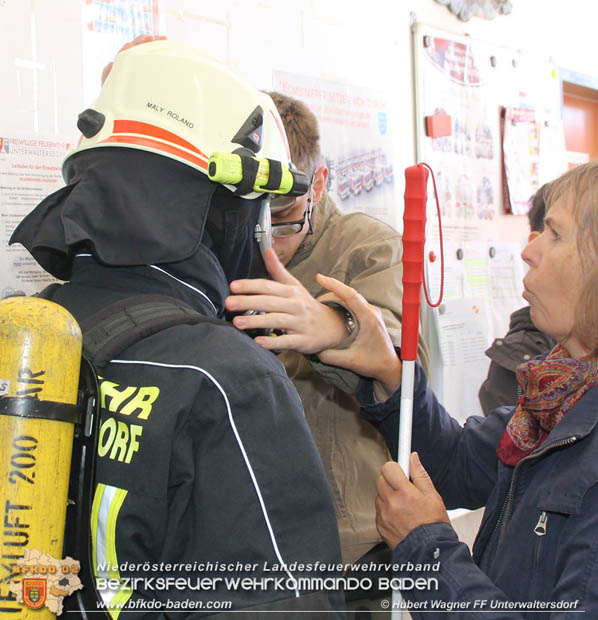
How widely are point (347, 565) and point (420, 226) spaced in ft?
2.89

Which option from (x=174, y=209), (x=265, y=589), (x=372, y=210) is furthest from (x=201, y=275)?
(x=372, y=210)

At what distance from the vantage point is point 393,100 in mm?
2451

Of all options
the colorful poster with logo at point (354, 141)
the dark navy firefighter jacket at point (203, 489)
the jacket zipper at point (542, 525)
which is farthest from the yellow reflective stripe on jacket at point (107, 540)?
the colorful poster with logo at point (354, 141)

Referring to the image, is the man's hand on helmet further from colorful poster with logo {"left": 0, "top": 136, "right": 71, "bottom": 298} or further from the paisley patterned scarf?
colorful poster with logo {"left": 0, "top": 136, "right": 71, "bottom": 298}

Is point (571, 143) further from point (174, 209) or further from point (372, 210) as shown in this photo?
point (174, 209)

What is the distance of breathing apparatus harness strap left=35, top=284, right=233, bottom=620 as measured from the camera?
0.72 m

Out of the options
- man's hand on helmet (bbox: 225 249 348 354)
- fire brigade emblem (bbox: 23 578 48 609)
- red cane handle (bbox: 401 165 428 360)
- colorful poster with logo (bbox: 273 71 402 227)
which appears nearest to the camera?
fire brigade emblem (bbox: 23 578 48 609)

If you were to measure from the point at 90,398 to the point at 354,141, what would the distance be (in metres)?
1.76

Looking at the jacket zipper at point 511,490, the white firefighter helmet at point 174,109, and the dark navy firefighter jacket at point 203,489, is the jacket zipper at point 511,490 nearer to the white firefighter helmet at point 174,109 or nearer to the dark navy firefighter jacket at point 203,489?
the dark navy firefighter jacket at point 203,489

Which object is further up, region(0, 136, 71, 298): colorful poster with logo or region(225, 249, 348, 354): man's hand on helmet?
region(0, 136, 71, 298): colorful poster with logo

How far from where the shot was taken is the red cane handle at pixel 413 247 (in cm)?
104

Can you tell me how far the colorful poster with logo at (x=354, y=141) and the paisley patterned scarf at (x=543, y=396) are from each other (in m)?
1.29

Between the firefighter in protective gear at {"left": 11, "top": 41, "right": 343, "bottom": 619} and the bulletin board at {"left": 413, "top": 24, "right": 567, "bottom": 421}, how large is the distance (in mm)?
1806

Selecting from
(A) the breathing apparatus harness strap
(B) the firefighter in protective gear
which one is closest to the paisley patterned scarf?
(B) the firefighter in protective gear
